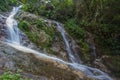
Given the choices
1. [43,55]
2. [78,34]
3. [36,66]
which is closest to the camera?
[36,66]

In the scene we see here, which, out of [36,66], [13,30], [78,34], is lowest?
[36,66]

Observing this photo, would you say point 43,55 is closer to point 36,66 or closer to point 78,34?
point 36,66

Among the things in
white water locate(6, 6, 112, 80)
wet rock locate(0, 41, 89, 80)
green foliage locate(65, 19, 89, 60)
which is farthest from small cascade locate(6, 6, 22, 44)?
green foliage locate(65, 19, 89, 60)

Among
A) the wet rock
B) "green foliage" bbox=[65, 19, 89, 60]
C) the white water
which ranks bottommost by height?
the wet rock

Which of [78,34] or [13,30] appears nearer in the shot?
[13,30]

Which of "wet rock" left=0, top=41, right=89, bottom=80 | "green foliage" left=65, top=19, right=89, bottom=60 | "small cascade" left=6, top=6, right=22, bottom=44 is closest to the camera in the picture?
"wet rock" left=0, top=41, right=89, bottom=80

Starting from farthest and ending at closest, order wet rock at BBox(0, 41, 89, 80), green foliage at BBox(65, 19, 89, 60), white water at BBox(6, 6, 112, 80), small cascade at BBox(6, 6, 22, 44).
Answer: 1. green foliage at BBox(65, 19, 89, 60)
2. small cascade at BBox(6, 6, 22, 44)
3. white water at BBox(6, 6, 112, 80)
4. wet rock at BBox(0, 41, 89, 80)

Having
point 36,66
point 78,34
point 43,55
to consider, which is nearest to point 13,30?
point 43,55

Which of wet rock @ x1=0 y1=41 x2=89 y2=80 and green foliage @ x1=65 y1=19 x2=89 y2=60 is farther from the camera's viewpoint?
green foliage @ x1=65 y1=19 x2=89 y2=60

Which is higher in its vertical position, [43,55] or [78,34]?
[78,34]

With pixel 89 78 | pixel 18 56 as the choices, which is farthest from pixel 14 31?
pixel 89 78

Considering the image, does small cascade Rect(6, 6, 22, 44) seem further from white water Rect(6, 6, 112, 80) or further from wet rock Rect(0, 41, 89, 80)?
wet rock Rect(0, 41, 89, 80)

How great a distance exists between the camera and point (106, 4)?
1422 cm

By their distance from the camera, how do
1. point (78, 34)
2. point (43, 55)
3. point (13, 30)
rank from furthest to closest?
point (78, 34) < point (13, 30) < point (43, 55)
